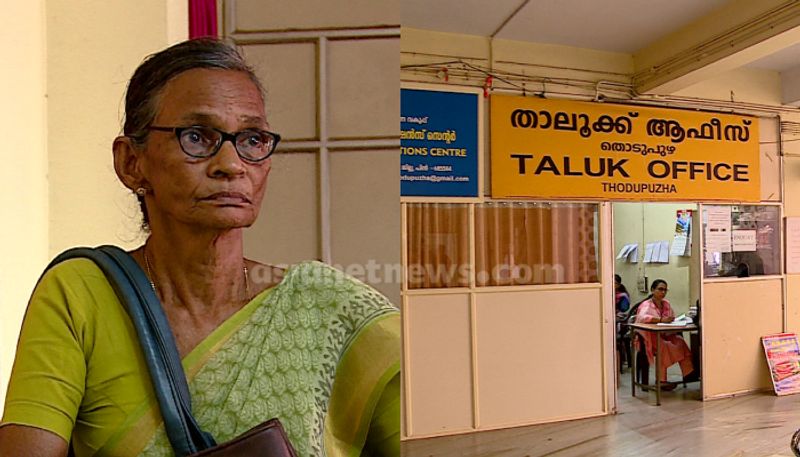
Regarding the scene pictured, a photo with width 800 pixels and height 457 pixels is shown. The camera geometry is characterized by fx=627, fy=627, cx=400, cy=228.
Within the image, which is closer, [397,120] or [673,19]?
[397,120]

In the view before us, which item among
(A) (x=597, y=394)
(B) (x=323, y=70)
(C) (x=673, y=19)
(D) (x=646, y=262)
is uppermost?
(C) (x=673, y=19)

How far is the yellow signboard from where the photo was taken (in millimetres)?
4781

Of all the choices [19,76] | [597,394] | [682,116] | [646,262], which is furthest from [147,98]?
[646,262]

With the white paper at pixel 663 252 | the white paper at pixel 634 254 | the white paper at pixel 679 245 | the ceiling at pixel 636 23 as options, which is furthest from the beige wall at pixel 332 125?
the white paper at pixel 634 254

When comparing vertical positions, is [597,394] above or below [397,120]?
below

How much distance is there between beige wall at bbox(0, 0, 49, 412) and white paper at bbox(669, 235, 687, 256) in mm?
6680

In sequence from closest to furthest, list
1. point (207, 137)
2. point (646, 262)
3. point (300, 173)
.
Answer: point (207, 137), point (300, 173), point (646, 262)

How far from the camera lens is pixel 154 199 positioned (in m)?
0.83

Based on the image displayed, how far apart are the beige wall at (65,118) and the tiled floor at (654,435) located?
3.68m

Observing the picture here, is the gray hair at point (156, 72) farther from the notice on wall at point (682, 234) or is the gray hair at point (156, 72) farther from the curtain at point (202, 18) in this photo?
the notice on wall at point (682, 234)

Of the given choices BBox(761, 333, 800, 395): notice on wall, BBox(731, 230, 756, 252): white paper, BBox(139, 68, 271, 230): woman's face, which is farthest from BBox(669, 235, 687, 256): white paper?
BBox(139, 68, 271, 230): woman's face

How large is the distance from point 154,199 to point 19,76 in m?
0.28

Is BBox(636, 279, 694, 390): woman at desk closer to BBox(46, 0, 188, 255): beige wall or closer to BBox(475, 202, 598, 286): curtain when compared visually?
BBox(475, 202, 598, 286): curtain

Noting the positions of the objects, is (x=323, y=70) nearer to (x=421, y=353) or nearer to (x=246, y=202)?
(x=246, y=202)
